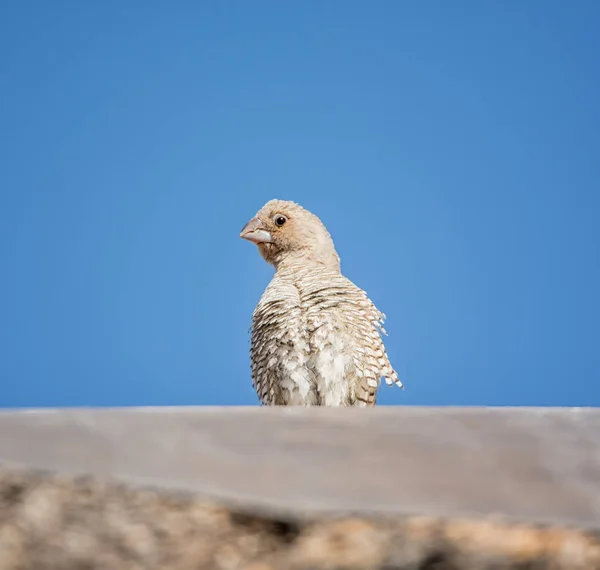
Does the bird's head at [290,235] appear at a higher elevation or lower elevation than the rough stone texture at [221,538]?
higher

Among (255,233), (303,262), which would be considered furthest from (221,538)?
(255,233)

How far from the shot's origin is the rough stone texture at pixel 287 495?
95cm

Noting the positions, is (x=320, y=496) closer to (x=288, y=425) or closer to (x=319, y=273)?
(x=288, y=425)

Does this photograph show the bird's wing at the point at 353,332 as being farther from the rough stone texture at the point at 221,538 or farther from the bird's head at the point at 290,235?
the rough stone texture at the point at 221,538

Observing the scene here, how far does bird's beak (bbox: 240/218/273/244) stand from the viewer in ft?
19.2

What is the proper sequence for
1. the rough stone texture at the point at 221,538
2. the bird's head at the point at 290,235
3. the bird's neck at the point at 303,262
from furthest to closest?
the bird's head at the point at 290,235 → the bird's neck at the point at 303,262 → the rough stone texture at the point at 221,538

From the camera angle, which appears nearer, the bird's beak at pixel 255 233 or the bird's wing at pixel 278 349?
the bird's wing at pixel 278 349


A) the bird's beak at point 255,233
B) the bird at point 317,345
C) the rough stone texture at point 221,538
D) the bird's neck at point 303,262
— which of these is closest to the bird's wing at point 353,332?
the bird at point 317,345

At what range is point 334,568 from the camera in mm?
963

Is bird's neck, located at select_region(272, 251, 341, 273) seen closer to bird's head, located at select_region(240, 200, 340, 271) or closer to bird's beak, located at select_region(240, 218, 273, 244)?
bird's head, located at select_region(240, 200, 340, 271)

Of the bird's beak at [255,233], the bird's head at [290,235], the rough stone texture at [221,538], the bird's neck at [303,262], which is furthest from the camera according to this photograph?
the bird's beak at [255,233]

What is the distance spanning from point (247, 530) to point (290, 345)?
3.27 meters

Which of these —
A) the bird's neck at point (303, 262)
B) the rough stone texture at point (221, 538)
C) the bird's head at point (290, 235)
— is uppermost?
the bird's head at point (290, 235)

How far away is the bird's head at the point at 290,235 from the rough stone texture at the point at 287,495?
4397 millimetres
